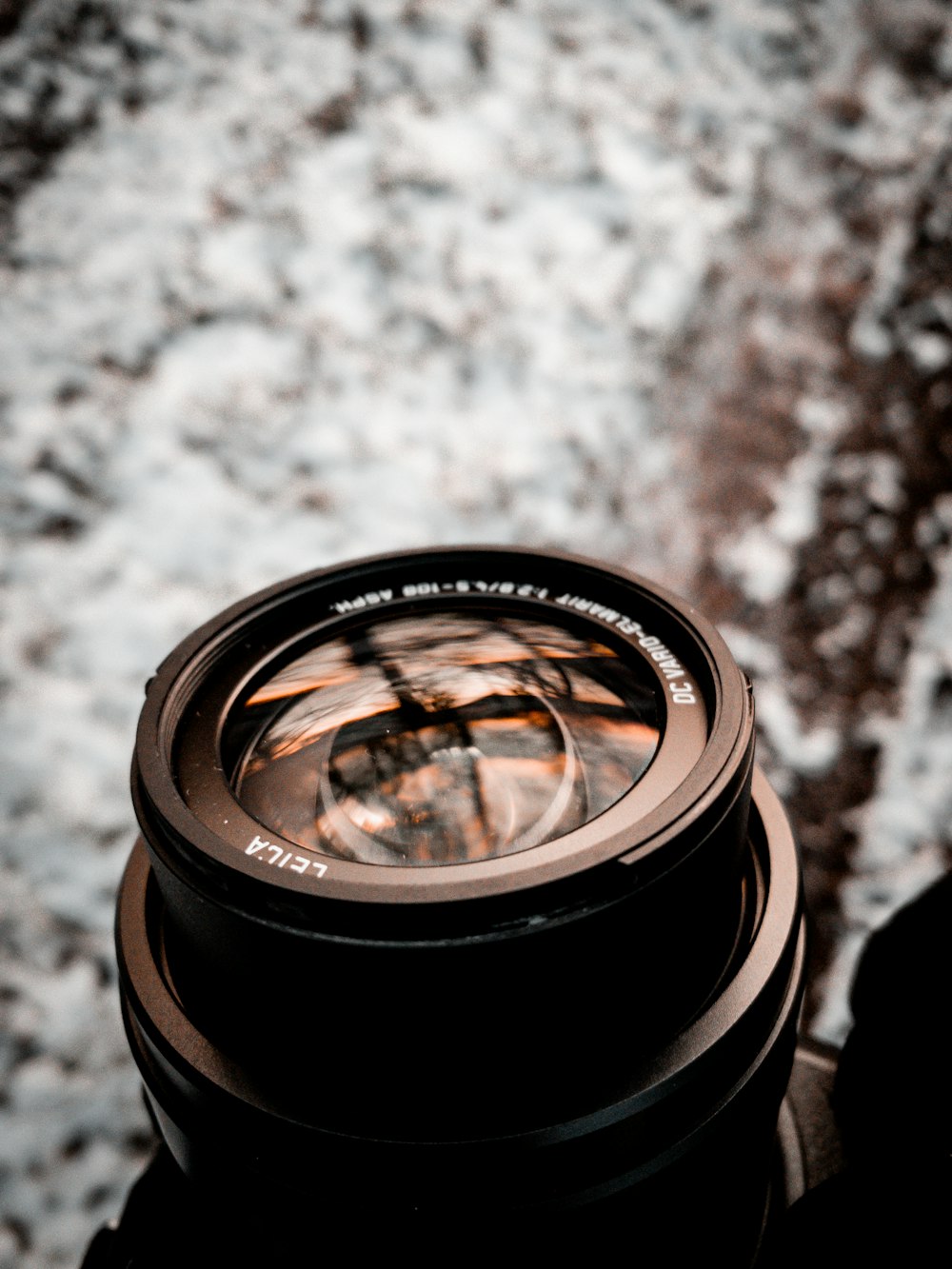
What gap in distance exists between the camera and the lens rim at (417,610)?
0.81 ft

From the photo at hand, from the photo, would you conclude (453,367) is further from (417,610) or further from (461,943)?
(461,943)

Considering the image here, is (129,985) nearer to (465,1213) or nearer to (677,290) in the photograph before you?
(465,1213)

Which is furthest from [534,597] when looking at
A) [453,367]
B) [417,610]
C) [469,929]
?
[453,367]

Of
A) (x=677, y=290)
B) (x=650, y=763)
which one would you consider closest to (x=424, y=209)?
(x=677, y=290)

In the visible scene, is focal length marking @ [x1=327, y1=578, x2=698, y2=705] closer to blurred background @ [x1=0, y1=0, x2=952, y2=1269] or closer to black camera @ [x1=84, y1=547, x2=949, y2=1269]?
black camera @ [x1=84, y1=547, x2=949, y2=1269]

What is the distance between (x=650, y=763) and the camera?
29 cm

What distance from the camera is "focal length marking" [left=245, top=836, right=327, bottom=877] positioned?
0.26m

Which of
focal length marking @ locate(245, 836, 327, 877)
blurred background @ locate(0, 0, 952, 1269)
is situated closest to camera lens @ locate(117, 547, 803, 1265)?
focal length marking @ locate(245, 836, 327, 877)

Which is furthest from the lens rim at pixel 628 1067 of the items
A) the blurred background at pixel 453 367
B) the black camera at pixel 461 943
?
the blurred background at pixel 453 367

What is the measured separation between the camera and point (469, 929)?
0.78ft

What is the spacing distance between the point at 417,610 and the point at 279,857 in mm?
129

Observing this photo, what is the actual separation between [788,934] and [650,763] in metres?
0.07

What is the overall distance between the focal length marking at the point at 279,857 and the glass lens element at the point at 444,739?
0.02 m

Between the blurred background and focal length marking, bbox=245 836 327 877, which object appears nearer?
focal length marking, bbox=245 836 327 877
